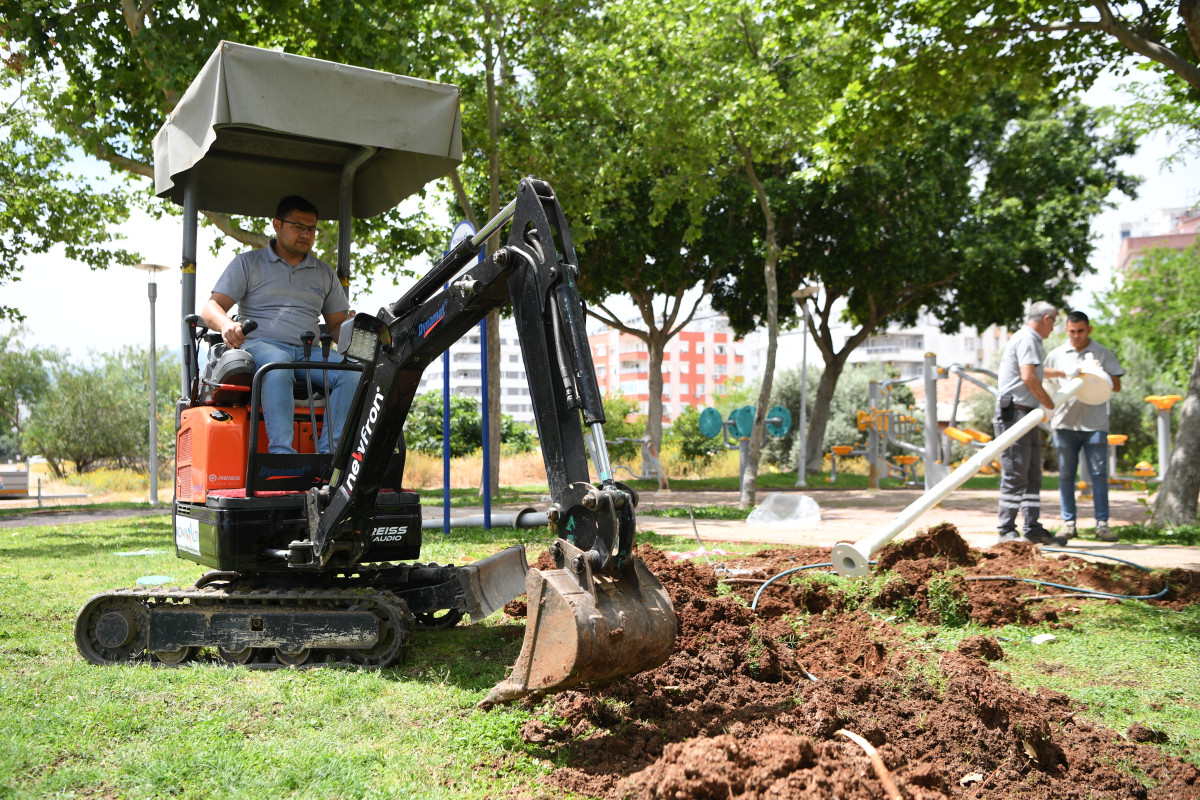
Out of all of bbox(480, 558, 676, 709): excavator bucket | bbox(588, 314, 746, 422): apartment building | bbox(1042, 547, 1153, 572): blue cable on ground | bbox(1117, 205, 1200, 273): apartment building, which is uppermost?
bbox(1117, 205, 1200, 273): apartment building

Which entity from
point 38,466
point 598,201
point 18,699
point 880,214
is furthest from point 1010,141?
point 38,466

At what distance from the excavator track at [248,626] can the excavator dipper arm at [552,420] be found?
0.67m

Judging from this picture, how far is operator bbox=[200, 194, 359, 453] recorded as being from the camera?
453 centimetres

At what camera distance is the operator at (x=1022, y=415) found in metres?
7.94

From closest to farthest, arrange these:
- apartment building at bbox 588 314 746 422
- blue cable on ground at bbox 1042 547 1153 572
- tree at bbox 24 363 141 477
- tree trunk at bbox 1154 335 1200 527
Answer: blue cable on ground at bbox 1042 547 1153 572 < tree trunk at bbox 1154 335 1200 527 < tree at bbox 24 363 141 477 < apartment building at bbox 588 314 746 422

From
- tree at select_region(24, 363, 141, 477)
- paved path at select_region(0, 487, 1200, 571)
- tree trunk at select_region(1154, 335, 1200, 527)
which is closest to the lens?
paved path at select_region(0, 487, 1200, 571)

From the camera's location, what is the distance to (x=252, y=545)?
441 centimetres

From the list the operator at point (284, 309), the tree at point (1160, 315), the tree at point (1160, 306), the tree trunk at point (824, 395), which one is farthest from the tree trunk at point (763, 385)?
the tree at point (1160, 306)

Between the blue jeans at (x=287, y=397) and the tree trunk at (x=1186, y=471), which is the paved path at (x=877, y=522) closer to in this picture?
the tree trunk at (x=1186, y=471)

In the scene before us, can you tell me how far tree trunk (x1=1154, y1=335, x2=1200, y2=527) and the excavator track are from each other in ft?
28.7

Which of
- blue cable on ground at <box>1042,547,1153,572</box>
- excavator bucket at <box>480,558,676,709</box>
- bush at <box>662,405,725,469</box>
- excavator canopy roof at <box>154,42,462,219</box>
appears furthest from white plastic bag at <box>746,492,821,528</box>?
bush at <box>662,405,725,469</box>

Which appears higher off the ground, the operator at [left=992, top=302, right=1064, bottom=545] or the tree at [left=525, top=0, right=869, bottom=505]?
the tree at [left=525, top=0, right=869, bottom=505]

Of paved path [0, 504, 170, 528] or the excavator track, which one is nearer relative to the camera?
the excavator track

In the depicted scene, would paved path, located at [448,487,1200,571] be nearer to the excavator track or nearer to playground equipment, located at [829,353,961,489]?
playground equipment, located at [829,353,961,489]
